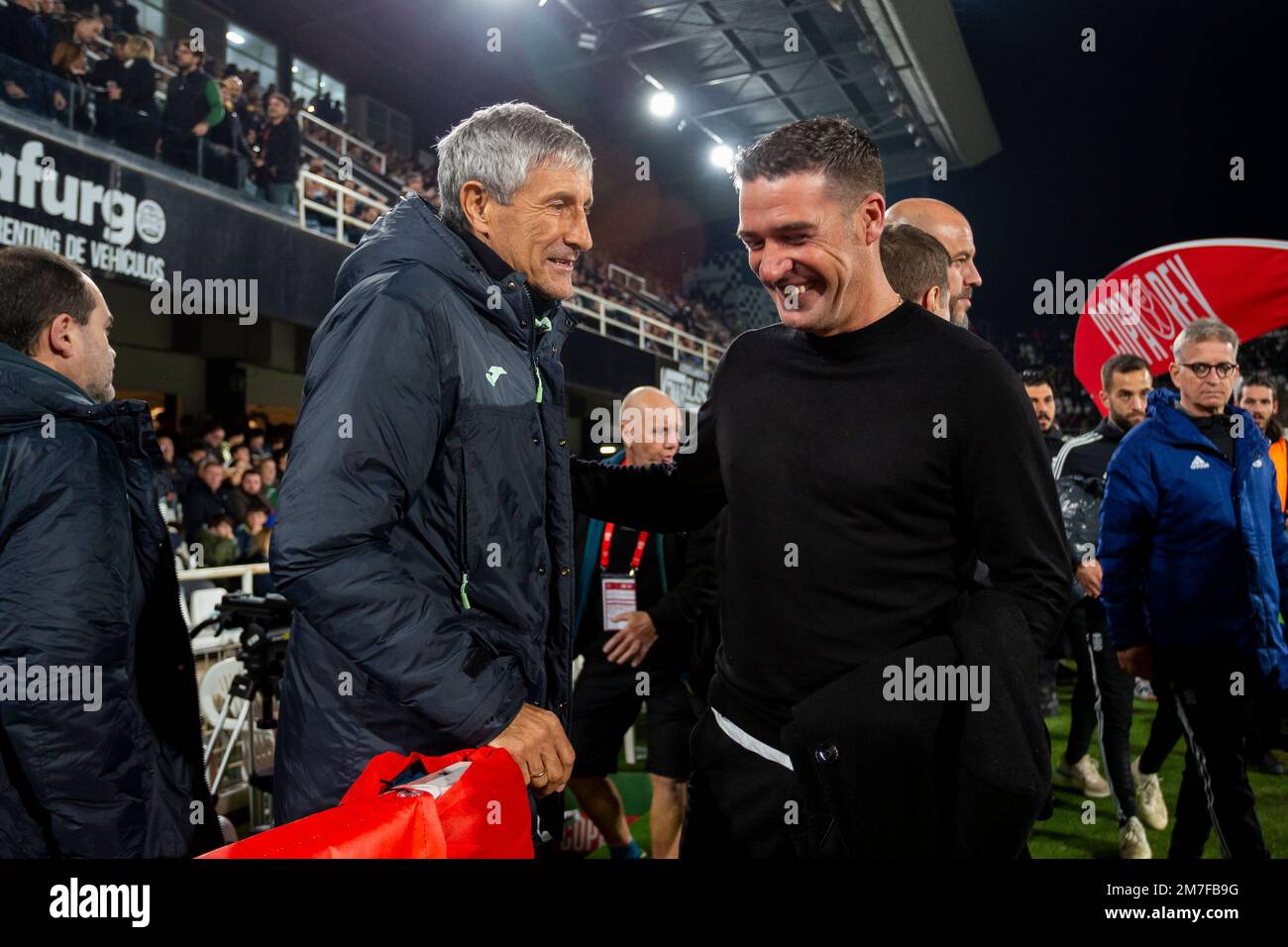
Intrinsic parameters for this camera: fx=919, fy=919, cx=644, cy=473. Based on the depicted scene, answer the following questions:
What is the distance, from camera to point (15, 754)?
1.83 m

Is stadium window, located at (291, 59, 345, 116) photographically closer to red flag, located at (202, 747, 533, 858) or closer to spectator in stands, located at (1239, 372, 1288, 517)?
spectator in stands, located at (1239, 372, 1288, 517)

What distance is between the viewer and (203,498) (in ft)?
24.4

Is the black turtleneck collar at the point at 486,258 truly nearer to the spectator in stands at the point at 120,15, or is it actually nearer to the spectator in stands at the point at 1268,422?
the spectator in stands at the point at 1268,422

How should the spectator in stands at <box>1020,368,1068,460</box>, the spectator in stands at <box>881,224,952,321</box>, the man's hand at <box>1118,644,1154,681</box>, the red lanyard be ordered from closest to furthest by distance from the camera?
the spectator in stands at <box>881,224,952,321</box> → the man's hand at <box>1118,644,1154,681</box> → the red lanyard → the spectator in stands at <box>1020,368,1068,460</box>

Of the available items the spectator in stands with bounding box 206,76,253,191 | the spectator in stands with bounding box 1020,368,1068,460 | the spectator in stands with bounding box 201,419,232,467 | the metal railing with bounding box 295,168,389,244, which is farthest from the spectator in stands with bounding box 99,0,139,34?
the spectator in stands with bounding box 1020,368,1068,460

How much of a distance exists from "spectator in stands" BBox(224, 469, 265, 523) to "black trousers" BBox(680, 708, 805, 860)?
6772 mm

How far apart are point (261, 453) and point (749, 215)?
9290mm

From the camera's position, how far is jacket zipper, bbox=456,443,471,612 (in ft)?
5.06

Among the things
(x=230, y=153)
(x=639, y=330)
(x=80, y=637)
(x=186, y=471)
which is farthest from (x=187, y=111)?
(x=639, y=330)

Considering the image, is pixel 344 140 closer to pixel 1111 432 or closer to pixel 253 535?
pixel 253 535

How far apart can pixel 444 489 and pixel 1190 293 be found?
6.42m

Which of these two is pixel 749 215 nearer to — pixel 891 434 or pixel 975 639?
pixel 891 434
